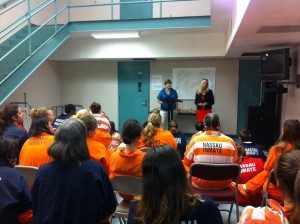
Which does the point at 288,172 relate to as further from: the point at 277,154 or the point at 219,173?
the point at 277,154

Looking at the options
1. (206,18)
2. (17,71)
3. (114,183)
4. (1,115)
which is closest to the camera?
(114,183)

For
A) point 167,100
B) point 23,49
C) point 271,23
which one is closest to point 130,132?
point 271,23

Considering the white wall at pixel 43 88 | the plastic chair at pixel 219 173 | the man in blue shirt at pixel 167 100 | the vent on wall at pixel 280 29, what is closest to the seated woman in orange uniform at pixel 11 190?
the plastic chair at pixel 219 173

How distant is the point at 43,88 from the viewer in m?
8.83

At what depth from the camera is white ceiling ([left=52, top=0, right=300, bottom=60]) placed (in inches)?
122

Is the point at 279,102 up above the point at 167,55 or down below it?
below

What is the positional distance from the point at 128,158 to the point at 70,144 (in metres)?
0.81

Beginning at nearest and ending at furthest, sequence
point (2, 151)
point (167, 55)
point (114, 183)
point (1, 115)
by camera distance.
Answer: point (2, 151)
point (114, 183)
point (1, 115)
point (167, 55)

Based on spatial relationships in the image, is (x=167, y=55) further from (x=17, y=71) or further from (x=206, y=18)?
(x=17, y=71)

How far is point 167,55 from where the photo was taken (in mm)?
7883

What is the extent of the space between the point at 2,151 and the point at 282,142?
2.34m

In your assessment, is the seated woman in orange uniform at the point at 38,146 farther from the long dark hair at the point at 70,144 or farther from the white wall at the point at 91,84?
the white wall at the point at 91,84

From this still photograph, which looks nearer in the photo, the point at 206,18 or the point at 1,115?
the point at 1,115

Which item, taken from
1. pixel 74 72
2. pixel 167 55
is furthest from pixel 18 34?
pixel 167 55
